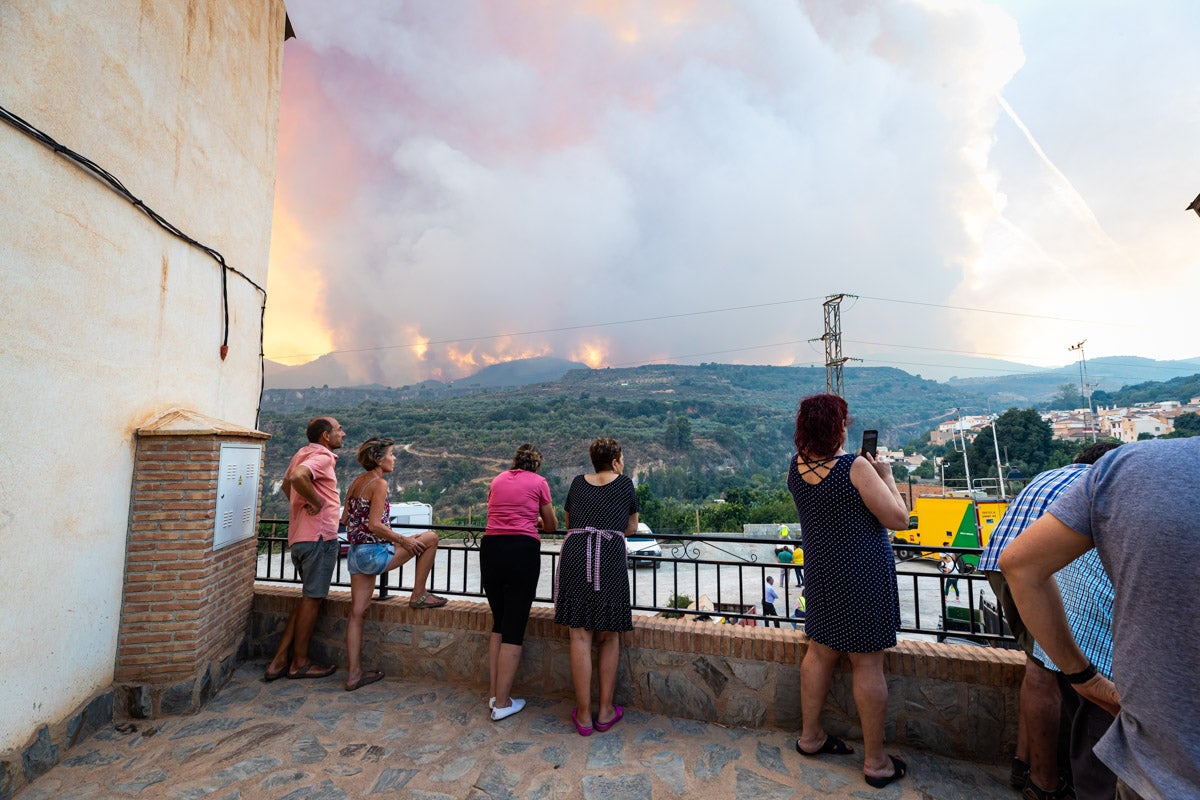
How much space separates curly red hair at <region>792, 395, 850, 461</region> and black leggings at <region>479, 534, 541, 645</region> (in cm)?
166

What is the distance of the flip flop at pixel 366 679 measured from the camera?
3.50 meters

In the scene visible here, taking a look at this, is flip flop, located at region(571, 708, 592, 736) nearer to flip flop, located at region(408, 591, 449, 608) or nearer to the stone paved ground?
the stone paved ground

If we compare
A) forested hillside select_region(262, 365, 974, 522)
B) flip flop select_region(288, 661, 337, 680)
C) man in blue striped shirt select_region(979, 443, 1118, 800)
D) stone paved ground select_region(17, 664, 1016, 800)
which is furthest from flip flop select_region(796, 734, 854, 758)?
forested hillside select_region(262, 365, 974, 522)

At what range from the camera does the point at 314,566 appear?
3.67m

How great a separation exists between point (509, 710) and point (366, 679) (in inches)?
45.8

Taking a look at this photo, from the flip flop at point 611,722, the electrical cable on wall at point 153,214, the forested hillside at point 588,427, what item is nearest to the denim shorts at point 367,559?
the flip flop at point 611,722

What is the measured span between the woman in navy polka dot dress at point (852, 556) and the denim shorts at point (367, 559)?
2776 millimetres

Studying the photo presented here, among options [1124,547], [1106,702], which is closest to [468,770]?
[1106,702]

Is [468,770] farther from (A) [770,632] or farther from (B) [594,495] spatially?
(A) [770,632]

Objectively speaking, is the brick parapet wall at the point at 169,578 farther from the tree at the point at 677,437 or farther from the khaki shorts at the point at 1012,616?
the tree at the point at 677,437

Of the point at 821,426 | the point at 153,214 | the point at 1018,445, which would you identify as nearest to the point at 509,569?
the point at 821,426

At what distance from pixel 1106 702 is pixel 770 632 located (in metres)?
1.93


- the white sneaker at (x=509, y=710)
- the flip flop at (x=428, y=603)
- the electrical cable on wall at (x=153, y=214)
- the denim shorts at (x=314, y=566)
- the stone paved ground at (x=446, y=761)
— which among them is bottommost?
the stone paved ground at (x=446, y=761)

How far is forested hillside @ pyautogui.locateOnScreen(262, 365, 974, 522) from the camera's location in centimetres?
4897
